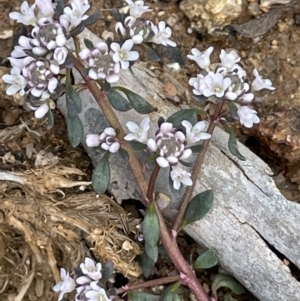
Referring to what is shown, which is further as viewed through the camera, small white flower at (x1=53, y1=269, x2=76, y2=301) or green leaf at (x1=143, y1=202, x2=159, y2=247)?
green leaf at (x1=143, y1=202, x2=159, y2=247)

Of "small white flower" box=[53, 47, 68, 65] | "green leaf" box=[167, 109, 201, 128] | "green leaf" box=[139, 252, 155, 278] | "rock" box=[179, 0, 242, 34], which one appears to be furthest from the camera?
"rock" box=[179, 0, 242, 34]

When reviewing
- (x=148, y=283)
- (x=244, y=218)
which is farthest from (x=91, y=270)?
(x=244, y=218)

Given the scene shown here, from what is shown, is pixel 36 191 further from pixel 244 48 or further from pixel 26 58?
pixel 244 48

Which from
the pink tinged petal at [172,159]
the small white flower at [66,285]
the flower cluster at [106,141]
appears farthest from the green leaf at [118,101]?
the small white flower at [66,285]

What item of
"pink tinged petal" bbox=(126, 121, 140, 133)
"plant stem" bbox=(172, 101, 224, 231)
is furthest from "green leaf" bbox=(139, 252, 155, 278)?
"pink tinged petal" bbox=(126, 121, 140, 133)

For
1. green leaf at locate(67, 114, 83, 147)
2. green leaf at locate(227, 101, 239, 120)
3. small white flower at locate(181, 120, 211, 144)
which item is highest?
green leaf at locate(227, 101, 239, 120)

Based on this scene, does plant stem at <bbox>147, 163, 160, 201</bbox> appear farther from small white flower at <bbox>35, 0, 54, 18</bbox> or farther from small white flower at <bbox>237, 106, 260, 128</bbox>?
small white flower at <bbox>35, 0, 54, 18</bbox>

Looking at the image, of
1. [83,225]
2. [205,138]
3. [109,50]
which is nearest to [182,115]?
[205,138]
